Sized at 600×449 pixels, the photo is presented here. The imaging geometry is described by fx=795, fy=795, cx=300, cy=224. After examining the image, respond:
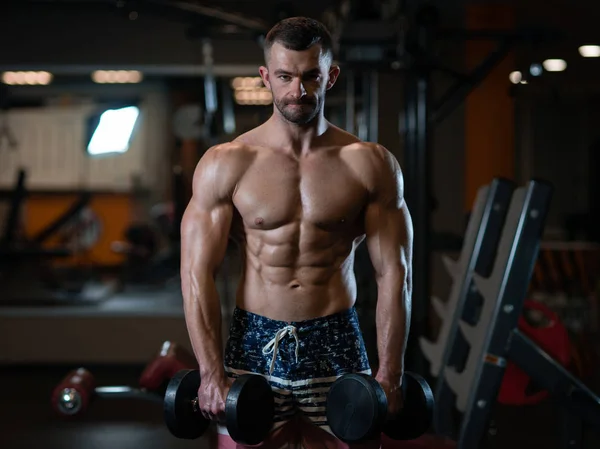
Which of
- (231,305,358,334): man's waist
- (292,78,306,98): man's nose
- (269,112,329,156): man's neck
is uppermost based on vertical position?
(292,78,306,98): man's nose

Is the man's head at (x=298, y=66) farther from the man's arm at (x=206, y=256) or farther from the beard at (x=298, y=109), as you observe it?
the man's arm at (x=206, y=256)

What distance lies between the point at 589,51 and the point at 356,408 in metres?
3.92

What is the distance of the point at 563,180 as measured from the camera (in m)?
7.26

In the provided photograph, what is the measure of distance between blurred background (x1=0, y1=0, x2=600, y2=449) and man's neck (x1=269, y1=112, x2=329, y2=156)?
1.47 meters

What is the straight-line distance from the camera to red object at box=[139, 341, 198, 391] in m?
2.75

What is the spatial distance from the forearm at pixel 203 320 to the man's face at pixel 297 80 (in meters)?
0.35

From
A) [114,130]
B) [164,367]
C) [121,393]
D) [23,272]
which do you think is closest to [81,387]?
[121,393]

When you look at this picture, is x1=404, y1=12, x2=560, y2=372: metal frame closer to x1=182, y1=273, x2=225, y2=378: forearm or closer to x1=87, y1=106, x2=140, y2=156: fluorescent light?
x1=182, y1=273, x2=225, y2=378: forearm

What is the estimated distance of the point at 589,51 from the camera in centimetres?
472

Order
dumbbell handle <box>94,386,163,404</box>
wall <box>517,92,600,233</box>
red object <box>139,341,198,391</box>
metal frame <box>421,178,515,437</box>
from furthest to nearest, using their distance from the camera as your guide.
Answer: wall <box>517,92,600,233</box> → dumbbell handle <box>94,386,163,404</box> → metal frame <box>421,178,515,437</box> → red object <box>139,341,198,391</box>

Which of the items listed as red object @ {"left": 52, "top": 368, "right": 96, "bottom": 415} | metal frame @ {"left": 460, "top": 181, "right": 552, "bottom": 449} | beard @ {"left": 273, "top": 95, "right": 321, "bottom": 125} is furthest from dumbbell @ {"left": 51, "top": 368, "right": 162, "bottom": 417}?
beard @ {"left": 273, "top": 95, "right": 321, "bottom": 125}

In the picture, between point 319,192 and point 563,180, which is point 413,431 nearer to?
point 319,192

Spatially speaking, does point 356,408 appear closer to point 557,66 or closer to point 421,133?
point 421,133

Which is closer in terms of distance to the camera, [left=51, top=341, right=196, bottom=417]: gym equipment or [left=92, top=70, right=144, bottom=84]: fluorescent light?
[left=51, top=341, right=196, bottom=417]: gym equipment
